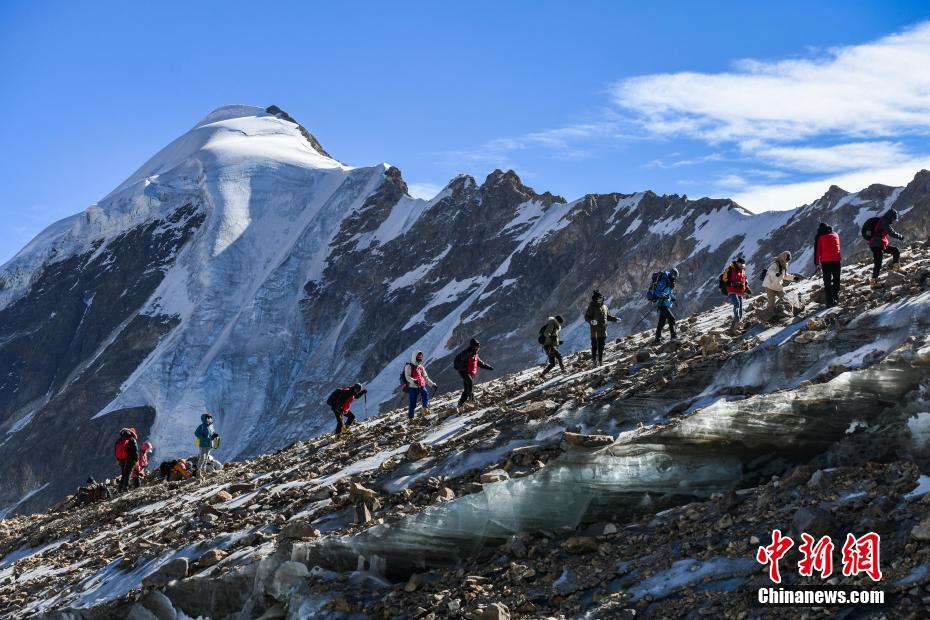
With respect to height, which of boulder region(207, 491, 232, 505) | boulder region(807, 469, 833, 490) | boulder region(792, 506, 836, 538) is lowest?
boulder region(207, 491, 232, 505)

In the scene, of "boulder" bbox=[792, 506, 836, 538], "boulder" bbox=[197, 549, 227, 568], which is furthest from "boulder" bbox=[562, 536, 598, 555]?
"boulder" bbox=[197, 549, 227, 568]

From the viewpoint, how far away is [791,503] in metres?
9.83

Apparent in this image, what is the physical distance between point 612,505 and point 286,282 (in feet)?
319

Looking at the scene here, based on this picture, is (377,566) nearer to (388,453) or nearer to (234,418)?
(388,453)

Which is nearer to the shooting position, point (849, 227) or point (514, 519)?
point (514, 519)

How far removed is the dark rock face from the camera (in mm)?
89375

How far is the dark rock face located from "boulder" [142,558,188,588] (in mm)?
75614

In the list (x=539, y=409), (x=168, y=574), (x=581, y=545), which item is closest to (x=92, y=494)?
(x=168, y=574)

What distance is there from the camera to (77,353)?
11375 cm

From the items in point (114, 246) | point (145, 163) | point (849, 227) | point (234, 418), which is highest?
point (145, 163)

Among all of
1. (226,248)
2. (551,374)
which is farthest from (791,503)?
(226,248)

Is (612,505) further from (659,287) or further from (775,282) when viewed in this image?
(659,287)

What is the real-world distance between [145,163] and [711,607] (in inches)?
5930

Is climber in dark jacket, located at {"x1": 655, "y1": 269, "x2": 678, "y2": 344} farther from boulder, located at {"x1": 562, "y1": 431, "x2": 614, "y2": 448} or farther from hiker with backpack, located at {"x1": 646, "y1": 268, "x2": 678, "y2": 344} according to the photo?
boulder, located at {"x1": 562, "y1": 431, "x2": 614, "y2": 448}
